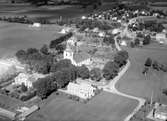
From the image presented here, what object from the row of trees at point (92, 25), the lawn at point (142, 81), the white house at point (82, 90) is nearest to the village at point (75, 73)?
the white house at point (82, 90)

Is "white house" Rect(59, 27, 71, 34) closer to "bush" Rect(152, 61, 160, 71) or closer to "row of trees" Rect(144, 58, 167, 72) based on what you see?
"row of trees" Rect(144, 58, 167, 72)

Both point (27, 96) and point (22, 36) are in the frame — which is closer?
point (27, 96)

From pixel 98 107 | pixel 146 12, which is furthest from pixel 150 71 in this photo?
pixel 146 12

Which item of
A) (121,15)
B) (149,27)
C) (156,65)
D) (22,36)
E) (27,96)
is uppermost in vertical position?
(121,15)

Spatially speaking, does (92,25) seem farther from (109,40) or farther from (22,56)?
(22,56)

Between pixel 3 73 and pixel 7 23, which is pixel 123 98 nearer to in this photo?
pixel 3 73

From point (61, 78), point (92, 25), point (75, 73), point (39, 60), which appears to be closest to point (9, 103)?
point (61, 78)
